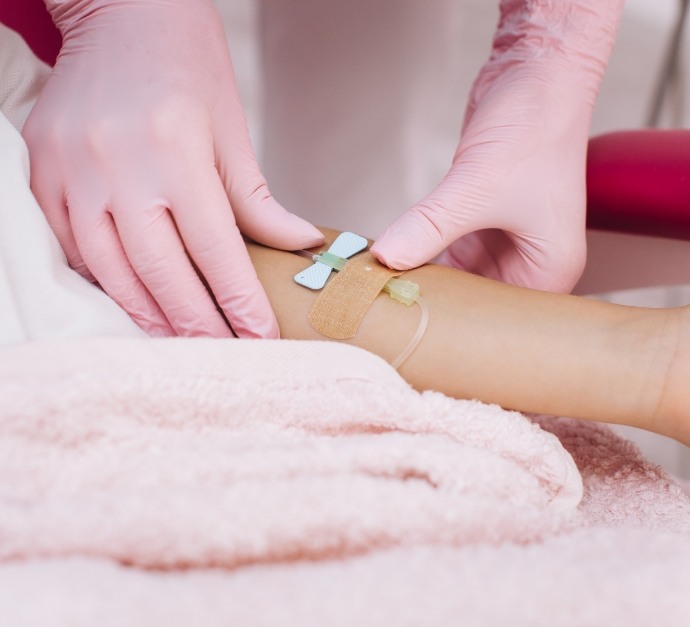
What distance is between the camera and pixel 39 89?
83 centimetres

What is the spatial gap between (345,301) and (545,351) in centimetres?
22

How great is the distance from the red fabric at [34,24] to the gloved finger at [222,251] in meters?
0.50

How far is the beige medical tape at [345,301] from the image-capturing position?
26.2 inches

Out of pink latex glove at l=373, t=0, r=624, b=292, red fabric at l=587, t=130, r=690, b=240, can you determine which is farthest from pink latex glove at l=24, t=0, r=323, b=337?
red fabric at l=587, t=130, r=690, b=240

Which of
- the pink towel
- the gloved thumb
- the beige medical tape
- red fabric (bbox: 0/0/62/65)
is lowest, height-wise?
the pink towel

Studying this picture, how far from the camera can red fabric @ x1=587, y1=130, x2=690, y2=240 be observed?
2.66ft

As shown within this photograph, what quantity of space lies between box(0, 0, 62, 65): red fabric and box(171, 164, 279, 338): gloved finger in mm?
500

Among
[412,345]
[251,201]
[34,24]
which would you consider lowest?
[412,345]

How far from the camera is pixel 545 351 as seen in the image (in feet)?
2.13

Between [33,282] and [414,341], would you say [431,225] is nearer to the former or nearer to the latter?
[414,341]

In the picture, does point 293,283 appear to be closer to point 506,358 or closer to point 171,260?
point 171,260

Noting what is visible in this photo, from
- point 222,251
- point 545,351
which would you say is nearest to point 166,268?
point 222,251

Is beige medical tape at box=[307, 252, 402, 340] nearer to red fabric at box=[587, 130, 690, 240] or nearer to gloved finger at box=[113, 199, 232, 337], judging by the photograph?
gloved finger at box=[113, 199, 232, 337]

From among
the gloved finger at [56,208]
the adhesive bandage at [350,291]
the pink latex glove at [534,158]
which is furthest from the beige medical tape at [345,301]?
the gloved finger at [56,208]
